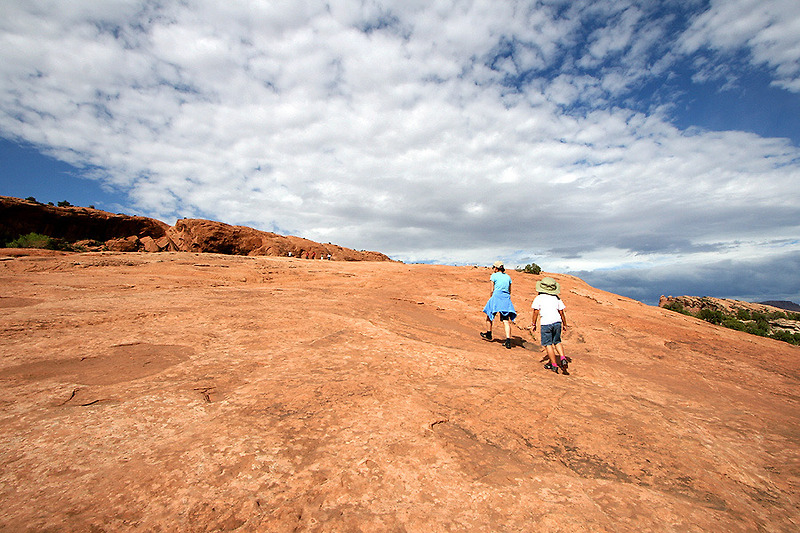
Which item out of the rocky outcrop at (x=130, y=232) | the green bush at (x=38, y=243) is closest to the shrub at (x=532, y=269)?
the rocky outcrop at (x=130, y=232)

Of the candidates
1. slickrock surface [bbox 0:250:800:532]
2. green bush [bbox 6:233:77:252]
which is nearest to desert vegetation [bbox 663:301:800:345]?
slickrock surface [bbox 0:250:800:532]

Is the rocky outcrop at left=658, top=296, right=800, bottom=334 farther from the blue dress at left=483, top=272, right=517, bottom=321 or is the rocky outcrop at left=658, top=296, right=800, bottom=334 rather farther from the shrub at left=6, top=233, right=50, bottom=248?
the shrub at left=6, top=233, right=50, bottom=248

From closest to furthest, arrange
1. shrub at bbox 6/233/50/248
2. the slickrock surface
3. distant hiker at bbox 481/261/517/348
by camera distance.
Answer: the slickrock surface < distant hiker at bbox 481/261/517/348 < shrub at bbox 6/233/50/248

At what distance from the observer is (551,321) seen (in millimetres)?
6902

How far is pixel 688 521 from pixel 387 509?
230cm

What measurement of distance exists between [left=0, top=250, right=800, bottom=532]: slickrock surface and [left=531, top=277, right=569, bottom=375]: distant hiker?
0.35 m

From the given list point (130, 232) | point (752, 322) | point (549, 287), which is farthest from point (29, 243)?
point (752, 322)

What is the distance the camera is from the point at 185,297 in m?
9.52

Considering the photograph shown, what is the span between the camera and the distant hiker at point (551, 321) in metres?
6.72

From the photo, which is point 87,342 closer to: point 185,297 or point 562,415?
point 185,297

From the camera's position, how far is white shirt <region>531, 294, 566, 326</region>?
6930 millimetres

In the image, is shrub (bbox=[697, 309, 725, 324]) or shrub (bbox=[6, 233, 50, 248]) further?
shrub (bbox=[6, 233, 50, 248])

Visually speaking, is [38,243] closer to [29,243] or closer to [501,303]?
[29,243]

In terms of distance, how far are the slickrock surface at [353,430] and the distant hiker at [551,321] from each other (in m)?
0.35
